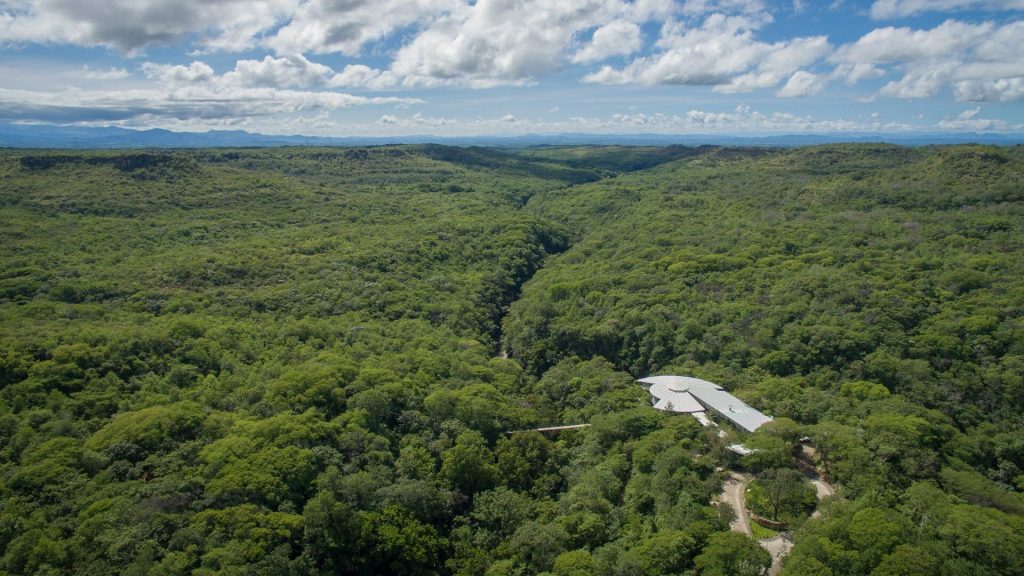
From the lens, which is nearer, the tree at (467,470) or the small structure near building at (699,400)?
the tree at (467,470)

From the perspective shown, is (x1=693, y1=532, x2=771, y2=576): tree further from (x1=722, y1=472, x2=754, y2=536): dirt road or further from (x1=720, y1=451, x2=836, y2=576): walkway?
(x1=722, y1=472, x2=754, y2=536): dirt road

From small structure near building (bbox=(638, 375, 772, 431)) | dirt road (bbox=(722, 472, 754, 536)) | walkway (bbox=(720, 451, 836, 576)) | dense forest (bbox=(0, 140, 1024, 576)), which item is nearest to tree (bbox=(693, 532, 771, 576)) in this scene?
dense forest (bbox=(0, 140, 1024, 576))

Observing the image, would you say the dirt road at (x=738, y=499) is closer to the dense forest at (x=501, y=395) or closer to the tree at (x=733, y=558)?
the dense forest at (x=501, y=395)

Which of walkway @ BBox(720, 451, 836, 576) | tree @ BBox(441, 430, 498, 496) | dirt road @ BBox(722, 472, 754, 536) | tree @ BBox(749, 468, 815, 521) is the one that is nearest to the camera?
walkway @ BBox(720, 451, 836, 576)

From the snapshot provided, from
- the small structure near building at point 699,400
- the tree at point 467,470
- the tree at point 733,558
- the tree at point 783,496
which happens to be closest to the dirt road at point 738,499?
the tree at point 783,496

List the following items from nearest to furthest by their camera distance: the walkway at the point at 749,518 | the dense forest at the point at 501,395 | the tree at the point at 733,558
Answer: the tree at the point at 733,558 < the walkway at the point at 749,518 < the dense forest at the point at 501,395

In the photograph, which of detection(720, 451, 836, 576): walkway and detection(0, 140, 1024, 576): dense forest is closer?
detection(720, 451, 836, 576): walkway
